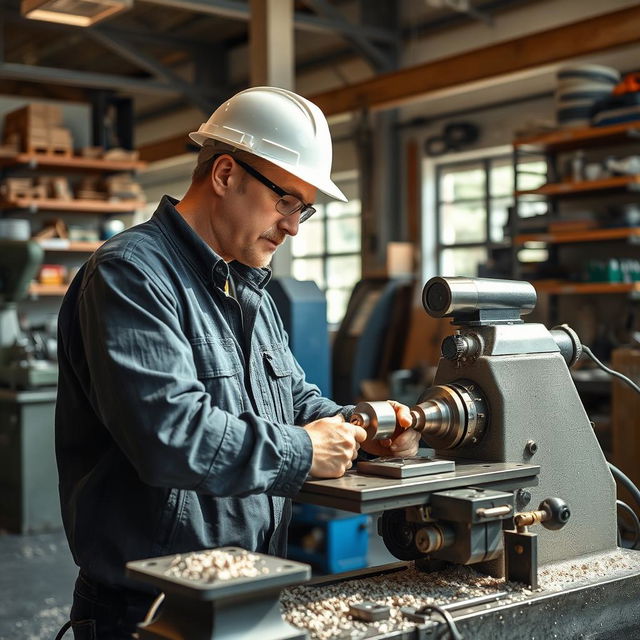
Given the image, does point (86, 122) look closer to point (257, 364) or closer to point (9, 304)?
point (9, 304)

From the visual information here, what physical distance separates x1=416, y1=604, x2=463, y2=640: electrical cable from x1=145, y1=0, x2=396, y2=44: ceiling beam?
5.41 m

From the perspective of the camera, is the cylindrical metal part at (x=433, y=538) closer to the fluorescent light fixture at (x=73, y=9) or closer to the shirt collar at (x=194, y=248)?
the shirt collar at (x=194, y=248)

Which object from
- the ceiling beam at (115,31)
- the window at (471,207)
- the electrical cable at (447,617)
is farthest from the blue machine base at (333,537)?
the ceiling beam at (115,31)

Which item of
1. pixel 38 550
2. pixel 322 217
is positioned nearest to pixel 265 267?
pixel 38 550

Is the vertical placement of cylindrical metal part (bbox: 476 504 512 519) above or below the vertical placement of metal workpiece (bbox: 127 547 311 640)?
above

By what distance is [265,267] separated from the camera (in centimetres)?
154

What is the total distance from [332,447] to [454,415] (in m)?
0.20

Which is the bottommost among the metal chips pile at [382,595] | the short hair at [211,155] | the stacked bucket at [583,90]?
the metal chips pile at [382,595]

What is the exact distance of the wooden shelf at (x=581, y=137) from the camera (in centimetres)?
497

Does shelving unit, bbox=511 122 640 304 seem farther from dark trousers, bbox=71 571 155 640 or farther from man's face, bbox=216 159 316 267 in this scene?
dark trousers, bbox=71 571 155 640

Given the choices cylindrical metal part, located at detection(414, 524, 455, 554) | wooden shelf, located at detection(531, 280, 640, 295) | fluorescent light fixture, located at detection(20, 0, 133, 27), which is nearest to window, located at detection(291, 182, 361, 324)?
wooden shelf, located at detection(531, 280, 640, 295)

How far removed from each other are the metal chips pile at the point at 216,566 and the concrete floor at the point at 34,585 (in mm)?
1941

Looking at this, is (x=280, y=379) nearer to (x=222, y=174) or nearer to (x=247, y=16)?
(x=222, y=174)

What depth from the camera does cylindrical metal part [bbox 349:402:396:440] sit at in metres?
1.35
